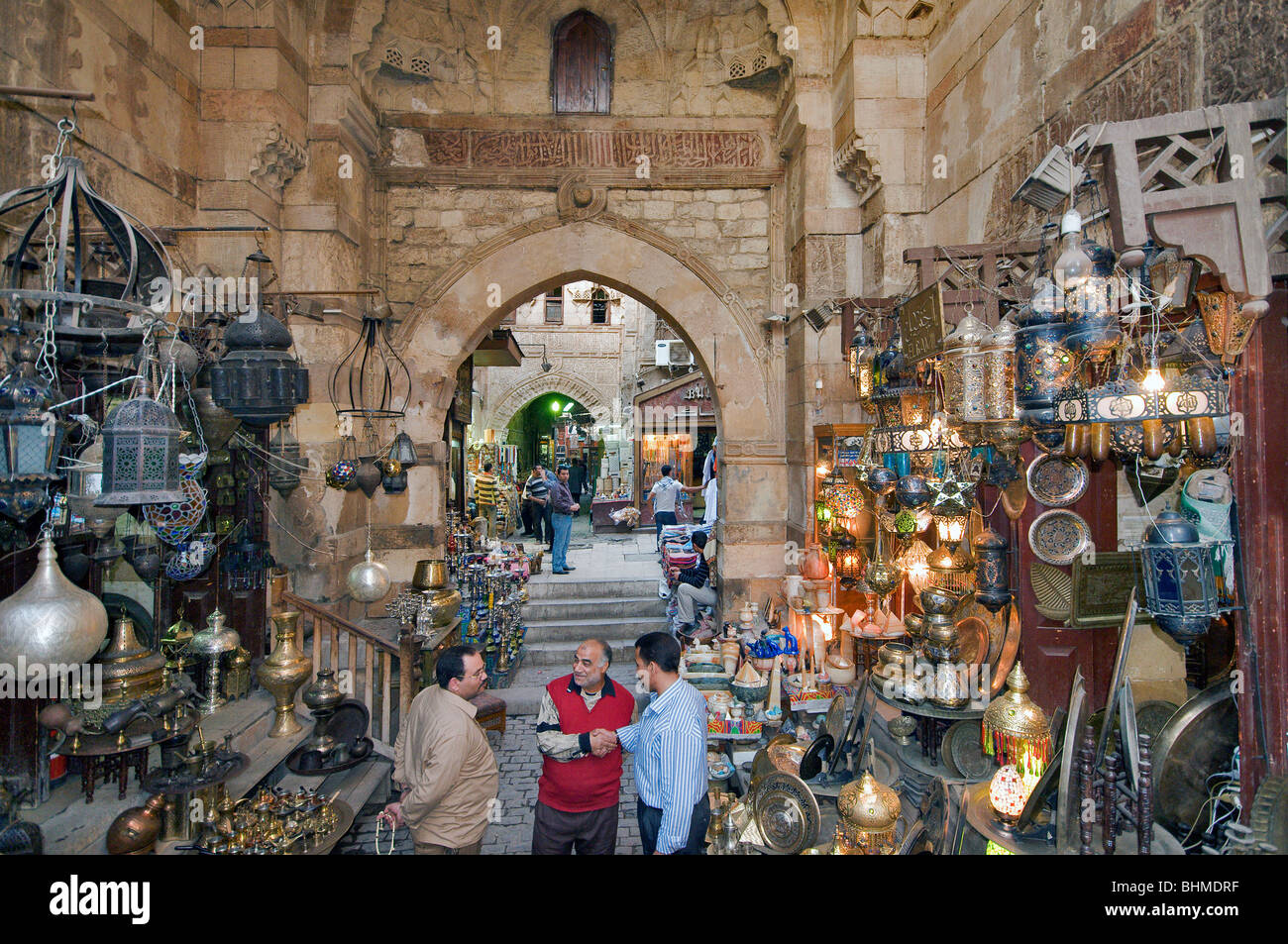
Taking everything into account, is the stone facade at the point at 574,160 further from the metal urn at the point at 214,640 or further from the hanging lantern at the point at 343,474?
the metal urn at the point at 214,640

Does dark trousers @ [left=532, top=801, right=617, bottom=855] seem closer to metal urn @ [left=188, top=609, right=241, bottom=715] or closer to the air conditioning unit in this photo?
metal urn @ [left=188, top=609, right=241, bottom=715]

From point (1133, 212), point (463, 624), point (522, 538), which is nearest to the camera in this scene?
point (1133, 212)

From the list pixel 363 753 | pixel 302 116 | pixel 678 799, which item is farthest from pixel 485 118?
pixel 678 799

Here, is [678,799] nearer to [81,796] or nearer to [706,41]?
[81,796]

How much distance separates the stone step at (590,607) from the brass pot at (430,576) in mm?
2289

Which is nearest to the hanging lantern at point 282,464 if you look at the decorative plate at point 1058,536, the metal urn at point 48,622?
the metal urn at point 48,622

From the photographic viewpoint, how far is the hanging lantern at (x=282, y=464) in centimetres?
504

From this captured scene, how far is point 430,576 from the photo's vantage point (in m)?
5.91

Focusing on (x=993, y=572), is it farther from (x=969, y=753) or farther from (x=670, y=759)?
(x=670, y=759)

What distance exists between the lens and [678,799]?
2615mm

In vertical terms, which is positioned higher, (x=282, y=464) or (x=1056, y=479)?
(x=282, y=464)

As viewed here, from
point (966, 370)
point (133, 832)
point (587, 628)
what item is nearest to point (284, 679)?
point (133, 832)

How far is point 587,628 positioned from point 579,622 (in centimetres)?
17

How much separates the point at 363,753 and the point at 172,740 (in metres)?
1.36
